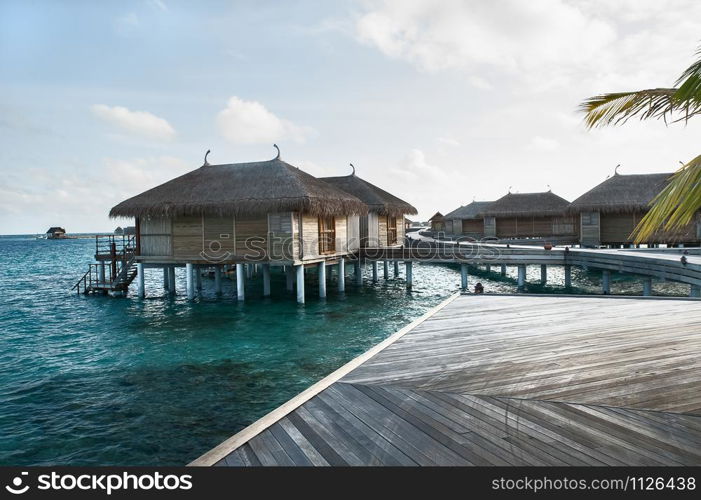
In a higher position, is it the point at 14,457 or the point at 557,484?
the point at 557,484

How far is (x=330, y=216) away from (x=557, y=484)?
18.7 metres

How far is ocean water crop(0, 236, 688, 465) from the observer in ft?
21.1

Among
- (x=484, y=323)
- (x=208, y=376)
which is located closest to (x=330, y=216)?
(x=208, y=376)

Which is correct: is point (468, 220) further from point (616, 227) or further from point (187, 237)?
point (187, 237)

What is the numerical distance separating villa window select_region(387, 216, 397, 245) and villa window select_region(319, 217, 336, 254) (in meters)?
6.86

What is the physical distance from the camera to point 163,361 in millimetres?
10359

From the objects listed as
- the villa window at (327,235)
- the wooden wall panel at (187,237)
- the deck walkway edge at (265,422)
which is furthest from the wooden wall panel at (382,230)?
the deck walkway edge at (265,422)

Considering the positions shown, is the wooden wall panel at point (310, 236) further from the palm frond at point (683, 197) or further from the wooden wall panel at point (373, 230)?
the palm frond at point (683, 197)

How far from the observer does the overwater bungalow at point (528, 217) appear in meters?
35.8

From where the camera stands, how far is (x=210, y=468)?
8.81ft

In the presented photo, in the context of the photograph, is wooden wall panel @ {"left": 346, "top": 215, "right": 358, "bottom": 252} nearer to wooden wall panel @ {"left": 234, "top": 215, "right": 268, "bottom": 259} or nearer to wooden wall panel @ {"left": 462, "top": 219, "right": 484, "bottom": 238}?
wooden wall panel @ {"left": 234, "top": 215, "right": 268, "bottom": 259}

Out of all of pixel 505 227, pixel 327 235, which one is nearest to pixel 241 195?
pixel 327 235

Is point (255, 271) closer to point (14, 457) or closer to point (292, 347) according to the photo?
point (292, 347)

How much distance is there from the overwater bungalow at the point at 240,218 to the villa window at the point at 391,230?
659cm
